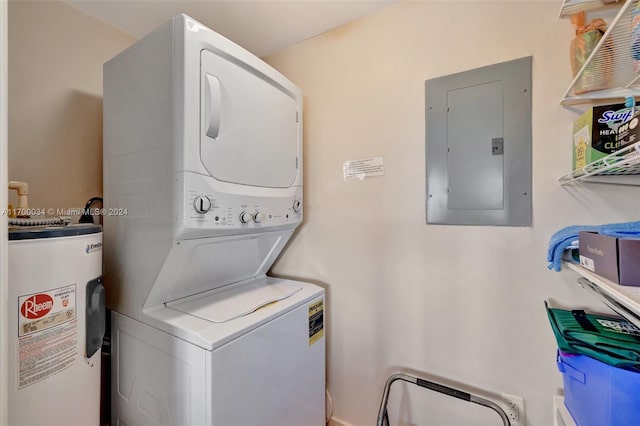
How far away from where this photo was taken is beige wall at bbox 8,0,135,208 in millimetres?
1308

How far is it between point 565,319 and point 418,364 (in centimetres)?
76

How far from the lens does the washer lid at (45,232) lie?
888mm

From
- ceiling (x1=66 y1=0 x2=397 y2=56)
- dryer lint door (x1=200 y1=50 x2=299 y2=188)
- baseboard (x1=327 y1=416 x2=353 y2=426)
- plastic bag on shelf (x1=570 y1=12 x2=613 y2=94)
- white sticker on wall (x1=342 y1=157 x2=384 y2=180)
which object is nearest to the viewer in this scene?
plastic bag on shelf (x1=570 y1=12 x2=613 y2=94)

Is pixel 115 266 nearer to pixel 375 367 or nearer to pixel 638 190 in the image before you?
pixel 375 367

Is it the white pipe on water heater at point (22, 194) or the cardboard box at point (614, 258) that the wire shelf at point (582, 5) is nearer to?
the cardboard box at point (614, 258)

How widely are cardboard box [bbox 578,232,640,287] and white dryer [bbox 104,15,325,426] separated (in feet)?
3.77

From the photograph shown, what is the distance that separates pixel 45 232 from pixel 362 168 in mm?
1459

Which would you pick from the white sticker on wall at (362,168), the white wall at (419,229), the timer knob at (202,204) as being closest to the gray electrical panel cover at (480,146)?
the white wall at (419,229)

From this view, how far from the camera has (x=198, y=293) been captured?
139 centimetres

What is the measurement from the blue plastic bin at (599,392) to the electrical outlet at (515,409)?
316 millimetres

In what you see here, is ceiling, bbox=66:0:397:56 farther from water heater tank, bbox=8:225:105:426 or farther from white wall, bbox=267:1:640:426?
water heater tank, bbox=8:225:105:426

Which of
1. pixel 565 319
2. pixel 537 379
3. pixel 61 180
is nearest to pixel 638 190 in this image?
pixel 565 319

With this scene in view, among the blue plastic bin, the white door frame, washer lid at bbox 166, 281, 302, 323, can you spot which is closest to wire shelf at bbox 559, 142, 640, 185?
the blue plastic bin

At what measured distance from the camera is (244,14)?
159cm
